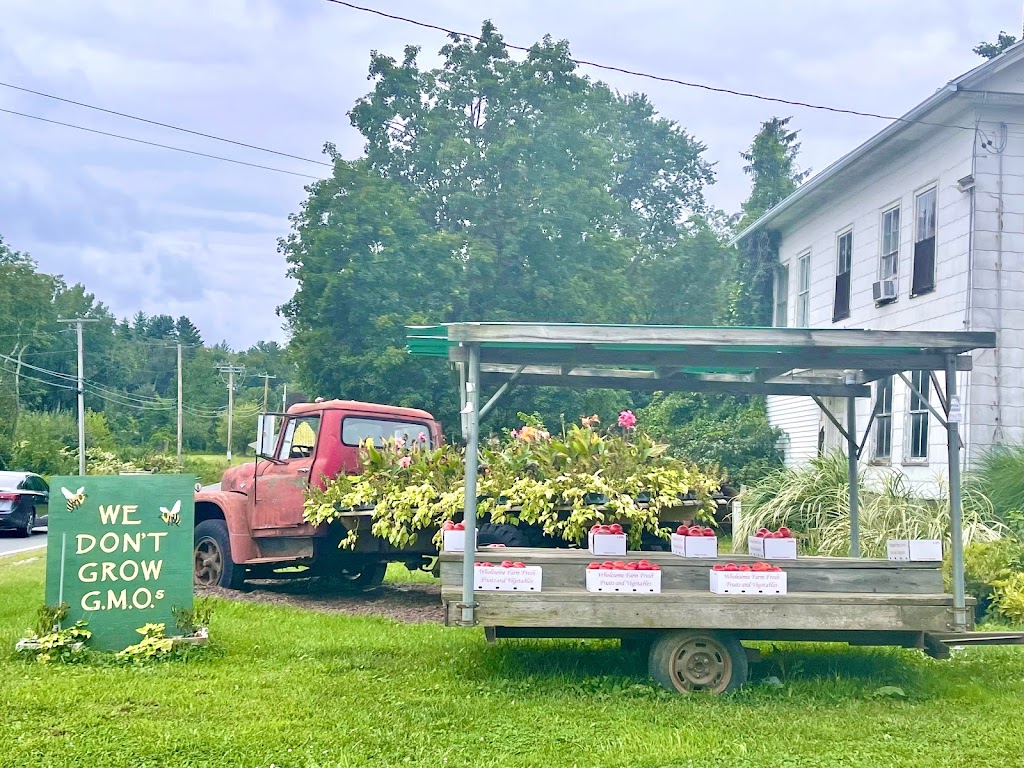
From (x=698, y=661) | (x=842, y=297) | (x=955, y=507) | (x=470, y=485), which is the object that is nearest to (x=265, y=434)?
(x=470, y=485)

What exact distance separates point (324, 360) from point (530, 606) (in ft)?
75.6

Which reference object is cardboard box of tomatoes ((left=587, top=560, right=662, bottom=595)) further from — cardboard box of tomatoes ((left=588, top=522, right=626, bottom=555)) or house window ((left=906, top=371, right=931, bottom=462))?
house window ((left=906, top=371, right=931, bottom=462))

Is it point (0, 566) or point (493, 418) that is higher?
point (493, 418)

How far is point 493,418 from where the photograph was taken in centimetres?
3039

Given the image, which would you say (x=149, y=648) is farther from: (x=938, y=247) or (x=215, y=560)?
Answer: (x=938, y=247)

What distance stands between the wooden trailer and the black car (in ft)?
62.3

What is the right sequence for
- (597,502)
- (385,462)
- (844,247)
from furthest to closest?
(844,247) < (385,462) < (597,502)

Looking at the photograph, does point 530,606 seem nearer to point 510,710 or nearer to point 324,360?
point 510,710

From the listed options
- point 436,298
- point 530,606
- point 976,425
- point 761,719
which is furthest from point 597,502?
point 436,298

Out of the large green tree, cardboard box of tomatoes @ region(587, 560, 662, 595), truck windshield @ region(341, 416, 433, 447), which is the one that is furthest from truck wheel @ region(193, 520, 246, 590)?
the large green tree

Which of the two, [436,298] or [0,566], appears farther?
[436,298]

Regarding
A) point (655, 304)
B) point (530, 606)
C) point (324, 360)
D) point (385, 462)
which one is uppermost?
point (655, 304)

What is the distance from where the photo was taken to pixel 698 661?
6.90 meters

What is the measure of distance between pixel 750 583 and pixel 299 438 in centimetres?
568
